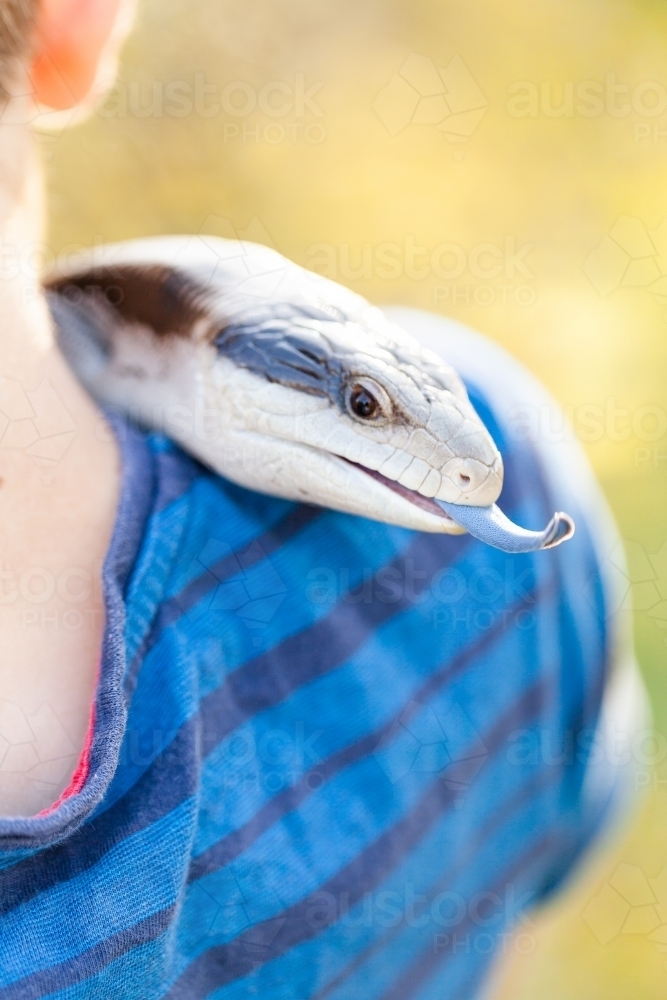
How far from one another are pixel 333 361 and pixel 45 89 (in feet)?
0.83

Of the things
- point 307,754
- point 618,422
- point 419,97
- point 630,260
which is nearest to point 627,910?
point 618,422

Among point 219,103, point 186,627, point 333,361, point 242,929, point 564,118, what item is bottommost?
point 242,929

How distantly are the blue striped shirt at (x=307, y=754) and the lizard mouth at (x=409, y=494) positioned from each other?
0.04 metres

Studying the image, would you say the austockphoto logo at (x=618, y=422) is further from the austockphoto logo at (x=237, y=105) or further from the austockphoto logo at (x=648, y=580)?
the austockphoto logo at (x=237, y=105)

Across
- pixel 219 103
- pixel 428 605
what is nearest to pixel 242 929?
pixel 428 605

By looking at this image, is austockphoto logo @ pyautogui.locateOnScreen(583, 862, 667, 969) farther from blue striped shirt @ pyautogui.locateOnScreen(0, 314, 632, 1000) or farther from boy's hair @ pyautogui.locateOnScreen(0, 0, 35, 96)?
boy's hair @ pyautogui.locateOnScreen(0, 0, 35, 96)

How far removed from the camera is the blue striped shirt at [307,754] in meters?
0.41

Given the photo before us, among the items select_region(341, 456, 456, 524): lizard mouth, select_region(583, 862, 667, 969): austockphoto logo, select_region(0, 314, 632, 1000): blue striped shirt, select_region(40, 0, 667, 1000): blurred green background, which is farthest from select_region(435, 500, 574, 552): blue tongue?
select_region(583, 862, 667, 969): austockphoto logo

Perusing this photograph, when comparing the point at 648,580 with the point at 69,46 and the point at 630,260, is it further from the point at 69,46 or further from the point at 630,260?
the point at 69,46

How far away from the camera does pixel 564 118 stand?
182 cm

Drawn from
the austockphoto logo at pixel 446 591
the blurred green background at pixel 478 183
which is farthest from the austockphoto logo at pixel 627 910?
the austockphoto logo at pixel 446 591

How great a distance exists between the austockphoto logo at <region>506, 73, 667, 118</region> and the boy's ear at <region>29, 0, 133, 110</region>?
856mm

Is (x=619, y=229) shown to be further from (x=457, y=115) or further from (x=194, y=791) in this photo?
(x=194, y=791)

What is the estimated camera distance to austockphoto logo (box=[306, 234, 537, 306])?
3.07ft
